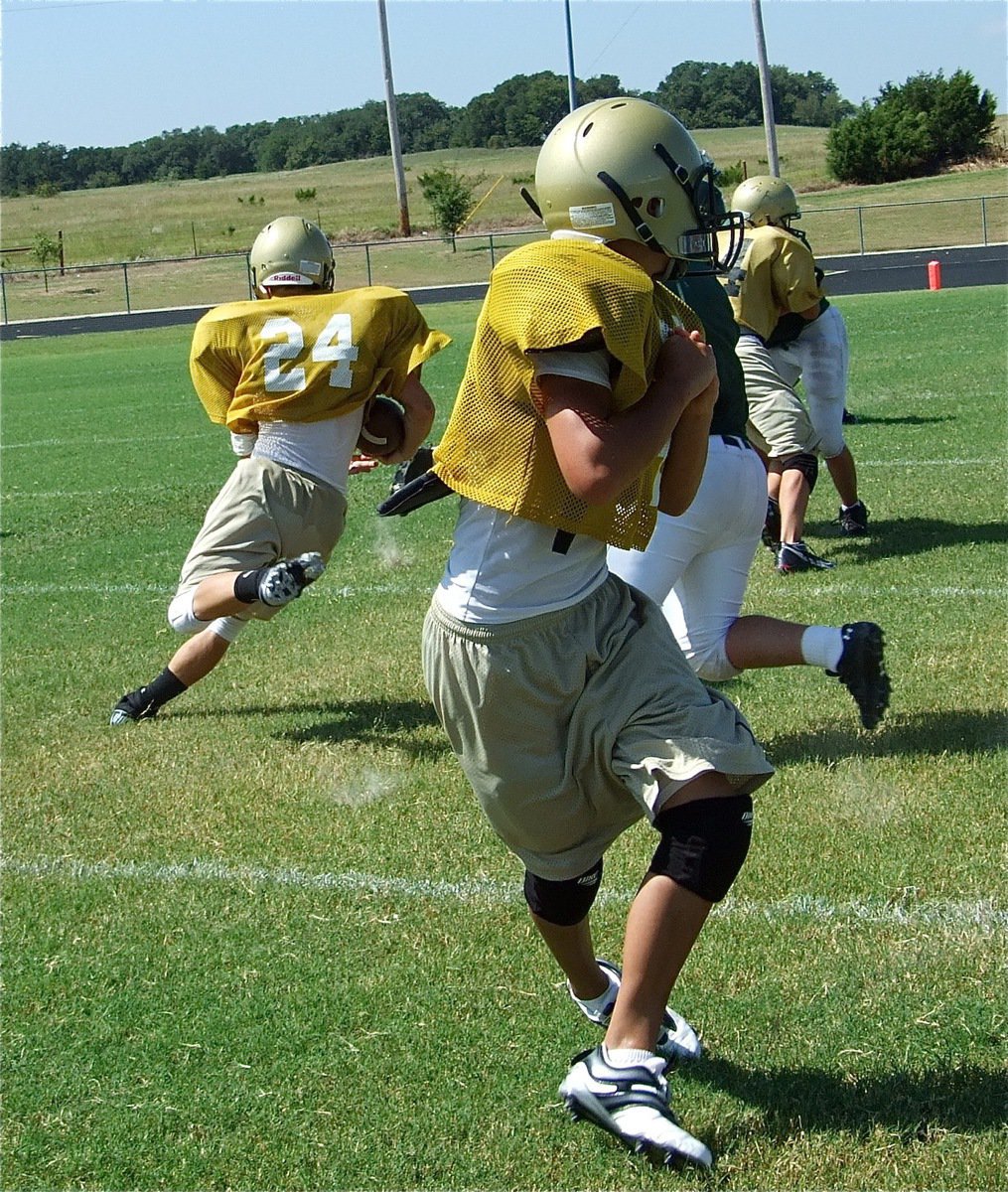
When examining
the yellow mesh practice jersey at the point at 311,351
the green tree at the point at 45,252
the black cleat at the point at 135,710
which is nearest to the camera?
the yellow mesh practice jersey at the point at 311,351

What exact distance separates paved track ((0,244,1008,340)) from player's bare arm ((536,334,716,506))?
26.2 metres

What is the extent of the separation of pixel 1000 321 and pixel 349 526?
37.9 feet

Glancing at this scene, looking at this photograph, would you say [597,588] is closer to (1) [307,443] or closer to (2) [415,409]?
(2) [415,409]

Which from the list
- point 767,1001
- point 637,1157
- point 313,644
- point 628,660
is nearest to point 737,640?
point 767,1001

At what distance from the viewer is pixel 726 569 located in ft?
15.7

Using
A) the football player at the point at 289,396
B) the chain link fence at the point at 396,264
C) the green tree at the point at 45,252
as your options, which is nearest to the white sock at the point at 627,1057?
the football player at the point at 289,396

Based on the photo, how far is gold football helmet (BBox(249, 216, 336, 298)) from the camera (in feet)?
18.5

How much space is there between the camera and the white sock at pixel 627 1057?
284 centimetres

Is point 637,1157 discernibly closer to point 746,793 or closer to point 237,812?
point 746,793

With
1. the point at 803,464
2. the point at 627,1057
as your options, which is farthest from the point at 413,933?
the point at 803,464

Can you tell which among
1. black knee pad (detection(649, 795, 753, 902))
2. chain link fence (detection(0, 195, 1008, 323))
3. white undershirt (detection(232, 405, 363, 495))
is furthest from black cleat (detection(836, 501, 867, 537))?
chain link fence (detection(0, 195, 1008, 323))

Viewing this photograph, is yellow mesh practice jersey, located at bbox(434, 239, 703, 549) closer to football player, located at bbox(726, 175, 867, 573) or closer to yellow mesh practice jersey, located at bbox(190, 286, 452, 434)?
yellow mesh practice jersey, located at bbox(190, 286, 452, 434)

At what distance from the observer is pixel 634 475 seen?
2764 mm

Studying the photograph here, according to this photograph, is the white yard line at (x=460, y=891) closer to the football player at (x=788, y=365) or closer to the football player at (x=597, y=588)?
the football player at (x=597, y=588)
